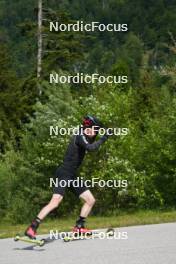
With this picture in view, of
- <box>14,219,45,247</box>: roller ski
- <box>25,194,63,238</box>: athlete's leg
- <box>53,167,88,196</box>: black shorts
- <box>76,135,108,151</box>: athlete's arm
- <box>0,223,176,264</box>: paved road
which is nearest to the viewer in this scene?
<box>0,223,176,264</box>: paved road

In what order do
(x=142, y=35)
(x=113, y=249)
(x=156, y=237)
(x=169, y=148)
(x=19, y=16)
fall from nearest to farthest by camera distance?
(x=113, y=249), (x=156, y=237), (x=169, y=148), (x=142, y=35), (x=19, y=16)

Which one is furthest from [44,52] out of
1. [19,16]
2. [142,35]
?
[19,16]

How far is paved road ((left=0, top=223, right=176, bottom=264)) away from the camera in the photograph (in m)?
7.58

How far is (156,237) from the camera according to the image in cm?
925

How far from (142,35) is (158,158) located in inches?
6073

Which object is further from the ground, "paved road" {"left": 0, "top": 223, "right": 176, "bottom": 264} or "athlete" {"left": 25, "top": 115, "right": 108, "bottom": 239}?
"athlete" {"left": 25, "top": 115, "right": 108, "bottom": 239}

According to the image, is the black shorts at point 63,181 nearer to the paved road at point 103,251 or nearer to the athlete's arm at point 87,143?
the athlete's arm at point 87,143

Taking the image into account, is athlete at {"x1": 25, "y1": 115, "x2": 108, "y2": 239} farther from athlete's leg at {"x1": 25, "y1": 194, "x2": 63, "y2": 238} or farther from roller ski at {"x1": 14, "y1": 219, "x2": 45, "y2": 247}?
roller ski at {"x1": 14, "y1": 219, "x2": 45, "y2": 247}

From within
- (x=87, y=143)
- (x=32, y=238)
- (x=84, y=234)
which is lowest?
(x=84, y=234)

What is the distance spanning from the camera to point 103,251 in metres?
8.22

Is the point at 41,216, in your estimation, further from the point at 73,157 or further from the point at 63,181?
the point at 73,157

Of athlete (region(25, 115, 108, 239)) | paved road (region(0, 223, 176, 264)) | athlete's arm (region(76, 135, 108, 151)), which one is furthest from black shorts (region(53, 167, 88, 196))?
paved road (region(0, 223, 176, 264))

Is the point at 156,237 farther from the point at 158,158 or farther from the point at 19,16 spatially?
the point at 19,16

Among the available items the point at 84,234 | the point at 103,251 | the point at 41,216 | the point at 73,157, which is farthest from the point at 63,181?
the point at 103,251
